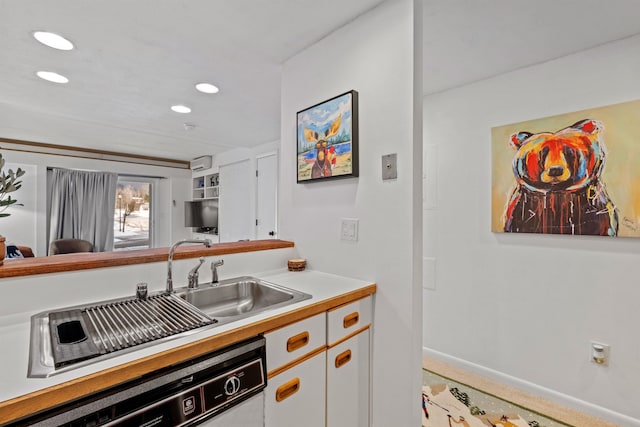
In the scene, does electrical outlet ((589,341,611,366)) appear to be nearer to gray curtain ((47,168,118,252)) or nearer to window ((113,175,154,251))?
gray curtain ((47,168,118,252))

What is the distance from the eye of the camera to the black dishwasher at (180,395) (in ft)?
2.22

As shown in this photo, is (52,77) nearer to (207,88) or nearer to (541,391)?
(207,88)

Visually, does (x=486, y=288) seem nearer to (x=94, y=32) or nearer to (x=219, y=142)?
(x=94, y=32)

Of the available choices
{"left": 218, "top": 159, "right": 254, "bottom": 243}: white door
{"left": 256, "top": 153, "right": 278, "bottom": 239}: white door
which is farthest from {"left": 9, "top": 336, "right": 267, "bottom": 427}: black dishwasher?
{"left": 218, "top": 159, "right": 254, "bottom": 243}: white door

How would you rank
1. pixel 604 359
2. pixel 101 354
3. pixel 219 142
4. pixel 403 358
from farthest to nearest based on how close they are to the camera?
pixel 219 142
pixel 604 359
pixel 403 358
pixel 101 354

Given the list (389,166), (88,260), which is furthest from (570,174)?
(88,260)

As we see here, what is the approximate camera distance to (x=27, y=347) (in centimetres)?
85

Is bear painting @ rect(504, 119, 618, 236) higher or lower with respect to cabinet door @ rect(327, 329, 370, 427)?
higher

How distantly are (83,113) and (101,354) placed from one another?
315 centimetres

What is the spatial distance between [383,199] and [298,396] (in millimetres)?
926

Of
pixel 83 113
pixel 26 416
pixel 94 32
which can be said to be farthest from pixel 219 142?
pixel 26 416

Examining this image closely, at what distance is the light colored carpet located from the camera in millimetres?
1733

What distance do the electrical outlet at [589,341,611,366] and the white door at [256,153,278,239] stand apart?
328cm

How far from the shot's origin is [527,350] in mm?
2027
